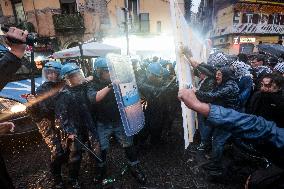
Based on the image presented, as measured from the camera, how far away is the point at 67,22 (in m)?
23.0

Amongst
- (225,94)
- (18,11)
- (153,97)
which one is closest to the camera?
(225,94)

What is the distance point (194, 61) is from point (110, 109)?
171cm

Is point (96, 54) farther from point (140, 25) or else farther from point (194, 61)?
point (140, 25)

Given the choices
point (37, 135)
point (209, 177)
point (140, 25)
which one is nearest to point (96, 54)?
point (37, 135)

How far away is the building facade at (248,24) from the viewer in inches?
1336

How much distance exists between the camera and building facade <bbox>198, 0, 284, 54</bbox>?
33.9 metres

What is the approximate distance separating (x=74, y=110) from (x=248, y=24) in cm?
3584

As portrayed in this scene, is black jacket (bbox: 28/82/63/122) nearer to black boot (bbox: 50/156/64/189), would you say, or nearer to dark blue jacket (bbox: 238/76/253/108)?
black boot (bbox: 50/156/64/189)

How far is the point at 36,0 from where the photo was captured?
22.9 meters

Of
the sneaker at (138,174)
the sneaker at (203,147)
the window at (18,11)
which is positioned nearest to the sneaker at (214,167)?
Answer: the sneaker at (203,147)

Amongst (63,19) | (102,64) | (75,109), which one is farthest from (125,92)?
(63,19)

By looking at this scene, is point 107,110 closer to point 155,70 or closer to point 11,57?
point 155,70

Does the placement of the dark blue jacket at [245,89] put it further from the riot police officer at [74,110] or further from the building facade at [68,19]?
the building facade at [68,19]

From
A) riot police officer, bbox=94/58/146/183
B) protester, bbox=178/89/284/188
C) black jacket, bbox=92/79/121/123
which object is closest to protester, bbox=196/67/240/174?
riot police officer, bbox=94/58/146/183
